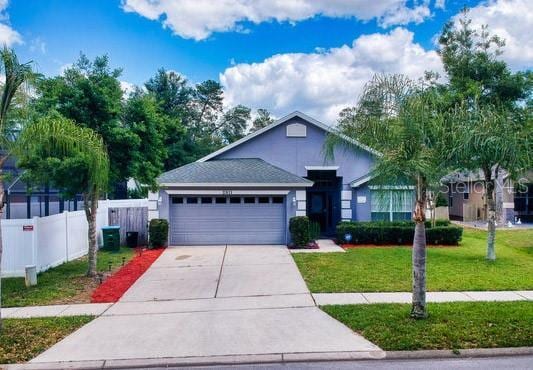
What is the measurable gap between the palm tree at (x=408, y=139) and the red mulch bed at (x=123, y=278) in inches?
266

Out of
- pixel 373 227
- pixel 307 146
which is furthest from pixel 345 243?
pixel 307 146

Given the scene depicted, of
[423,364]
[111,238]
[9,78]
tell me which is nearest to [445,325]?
[423,364]

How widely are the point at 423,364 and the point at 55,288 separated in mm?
8890

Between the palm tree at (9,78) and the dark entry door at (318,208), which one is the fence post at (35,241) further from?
the dark entry door at (318,208)

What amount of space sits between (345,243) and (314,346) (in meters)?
11.0

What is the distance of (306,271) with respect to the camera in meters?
11.7

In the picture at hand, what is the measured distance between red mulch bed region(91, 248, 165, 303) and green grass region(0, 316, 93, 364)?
1.57m

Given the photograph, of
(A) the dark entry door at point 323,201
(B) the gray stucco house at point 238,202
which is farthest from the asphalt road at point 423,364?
(A) the dark entry door at point 323,201

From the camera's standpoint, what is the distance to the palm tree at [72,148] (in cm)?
755

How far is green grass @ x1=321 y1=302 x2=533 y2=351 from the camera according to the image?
6.19 meters

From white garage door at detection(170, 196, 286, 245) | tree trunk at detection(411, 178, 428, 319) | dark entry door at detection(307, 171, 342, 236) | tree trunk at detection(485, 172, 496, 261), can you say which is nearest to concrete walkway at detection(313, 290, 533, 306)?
tree trunk at detection(411, 178, 428, 319)

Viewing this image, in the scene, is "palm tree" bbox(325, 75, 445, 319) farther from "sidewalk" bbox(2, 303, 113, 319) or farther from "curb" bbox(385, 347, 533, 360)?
"sidewalk" bbox(2, 303, 113, 319)

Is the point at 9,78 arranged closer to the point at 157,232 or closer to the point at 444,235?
the point at 157,232

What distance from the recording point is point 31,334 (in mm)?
6855
